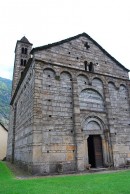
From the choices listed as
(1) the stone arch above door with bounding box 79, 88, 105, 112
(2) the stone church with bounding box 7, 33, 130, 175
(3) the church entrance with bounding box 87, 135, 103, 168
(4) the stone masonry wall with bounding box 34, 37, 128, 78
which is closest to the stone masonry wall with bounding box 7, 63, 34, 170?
(2) the stone church with bounding box 7, 33, 130, 175

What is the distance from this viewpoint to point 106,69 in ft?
50.6

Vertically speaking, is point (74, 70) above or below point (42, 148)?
above

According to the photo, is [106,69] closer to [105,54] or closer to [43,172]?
[105,54]

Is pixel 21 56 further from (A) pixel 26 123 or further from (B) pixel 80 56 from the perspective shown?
(A) pixel 26 123

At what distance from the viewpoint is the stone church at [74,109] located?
10.6 metres

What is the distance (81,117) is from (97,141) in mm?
2361

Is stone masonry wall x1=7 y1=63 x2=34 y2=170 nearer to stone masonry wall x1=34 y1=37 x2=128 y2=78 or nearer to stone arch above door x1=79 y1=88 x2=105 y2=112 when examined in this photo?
stone masonry wall x1=34 y1=37 x2=128 y2=78

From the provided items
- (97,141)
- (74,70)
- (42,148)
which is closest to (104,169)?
(97,141)

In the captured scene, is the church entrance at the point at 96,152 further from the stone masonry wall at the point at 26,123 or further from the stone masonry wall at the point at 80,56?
the stone masonry wall at the point at 80,56

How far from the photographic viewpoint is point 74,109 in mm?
12102

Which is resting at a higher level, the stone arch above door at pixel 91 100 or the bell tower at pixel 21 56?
the bell tower at pixel 21 56

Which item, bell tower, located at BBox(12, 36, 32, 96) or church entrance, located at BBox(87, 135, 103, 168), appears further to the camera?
bell tower, located at BBox(12, 36, 32, 96)

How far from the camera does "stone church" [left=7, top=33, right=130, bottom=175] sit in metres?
10.6

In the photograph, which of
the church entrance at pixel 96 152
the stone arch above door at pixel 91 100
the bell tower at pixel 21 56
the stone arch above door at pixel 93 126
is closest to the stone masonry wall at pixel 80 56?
the stone arch above door at pixel 91 100
